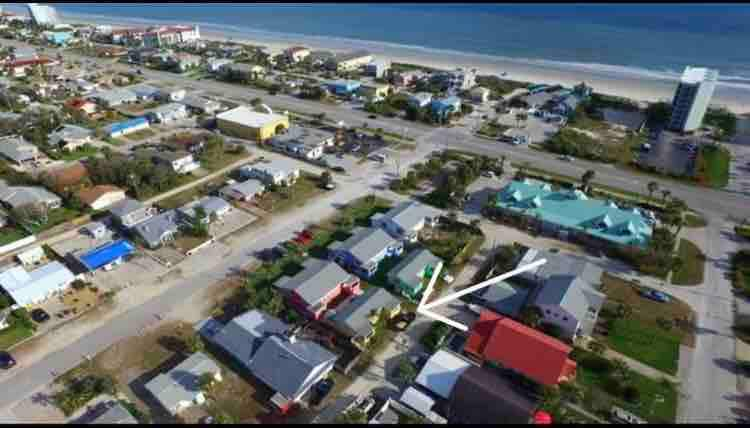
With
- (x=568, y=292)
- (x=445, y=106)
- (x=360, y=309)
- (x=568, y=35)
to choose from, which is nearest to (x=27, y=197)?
(x=360, y=309)

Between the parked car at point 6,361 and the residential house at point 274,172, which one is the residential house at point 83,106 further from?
the parked car at point 6,361

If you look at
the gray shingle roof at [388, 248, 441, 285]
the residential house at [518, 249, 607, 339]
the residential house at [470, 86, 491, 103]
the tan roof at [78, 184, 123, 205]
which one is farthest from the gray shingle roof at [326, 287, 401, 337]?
the residential house at [470, 86, 491, 103]

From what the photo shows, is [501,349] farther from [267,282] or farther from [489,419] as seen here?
[267,282]

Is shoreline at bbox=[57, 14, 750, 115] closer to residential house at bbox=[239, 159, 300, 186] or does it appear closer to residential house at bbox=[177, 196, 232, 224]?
residential house at bbox=[239, 159, 300, 186]

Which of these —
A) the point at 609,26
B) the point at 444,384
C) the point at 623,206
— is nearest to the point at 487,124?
the point at 623,206

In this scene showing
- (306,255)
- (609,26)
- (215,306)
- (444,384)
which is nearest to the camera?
(444,384)

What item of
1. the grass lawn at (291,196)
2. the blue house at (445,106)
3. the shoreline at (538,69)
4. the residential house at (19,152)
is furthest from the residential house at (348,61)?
the residential house at (19,152)
